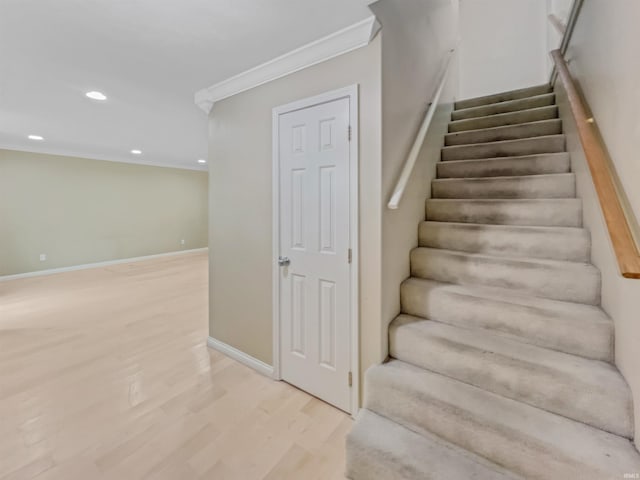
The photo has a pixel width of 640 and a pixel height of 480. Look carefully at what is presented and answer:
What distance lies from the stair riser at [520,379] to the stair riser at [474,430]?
0.20 feet

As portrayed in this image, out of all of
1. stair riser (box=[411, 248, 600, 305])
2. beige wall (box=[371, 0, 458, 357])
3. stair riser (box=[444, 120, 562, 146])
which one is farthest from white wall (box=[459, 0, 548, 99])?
stair riser (box=[411, 248, 600, 305])

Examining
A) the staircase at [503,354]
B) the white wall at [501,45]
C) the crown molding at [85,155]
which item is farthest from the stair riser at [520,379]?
the crown molding at [85,155]

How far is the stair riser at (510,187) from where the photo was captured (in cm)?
206

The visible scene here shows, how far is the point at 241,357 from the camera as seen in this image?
250 centimetres

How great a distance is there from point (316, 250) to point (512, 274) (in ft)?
4.06

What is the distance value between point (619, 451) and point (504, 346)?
0.51 meters

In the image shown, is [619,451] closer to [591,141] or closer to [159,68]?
[591,141]

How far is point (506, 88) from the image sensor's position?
4.28 metres

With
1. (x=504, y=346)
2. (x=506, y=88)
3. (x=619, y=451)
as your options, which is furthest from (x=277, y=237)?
(x=506, y=88)

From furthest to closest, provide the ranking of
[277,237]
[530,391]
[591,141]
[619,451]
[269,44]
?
[277,237], [269,44], [530,391], [591,141], [619,451]

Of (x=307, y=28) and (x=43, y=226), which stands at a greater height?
(x=307, y=28)

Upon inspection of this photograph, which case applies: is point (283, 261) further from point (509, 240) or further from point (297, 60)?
point (509, 240)

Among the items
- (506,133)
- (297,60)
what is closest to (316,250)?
(297,60)

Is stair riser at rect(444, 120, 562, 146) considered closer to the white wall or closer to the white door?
the white door
